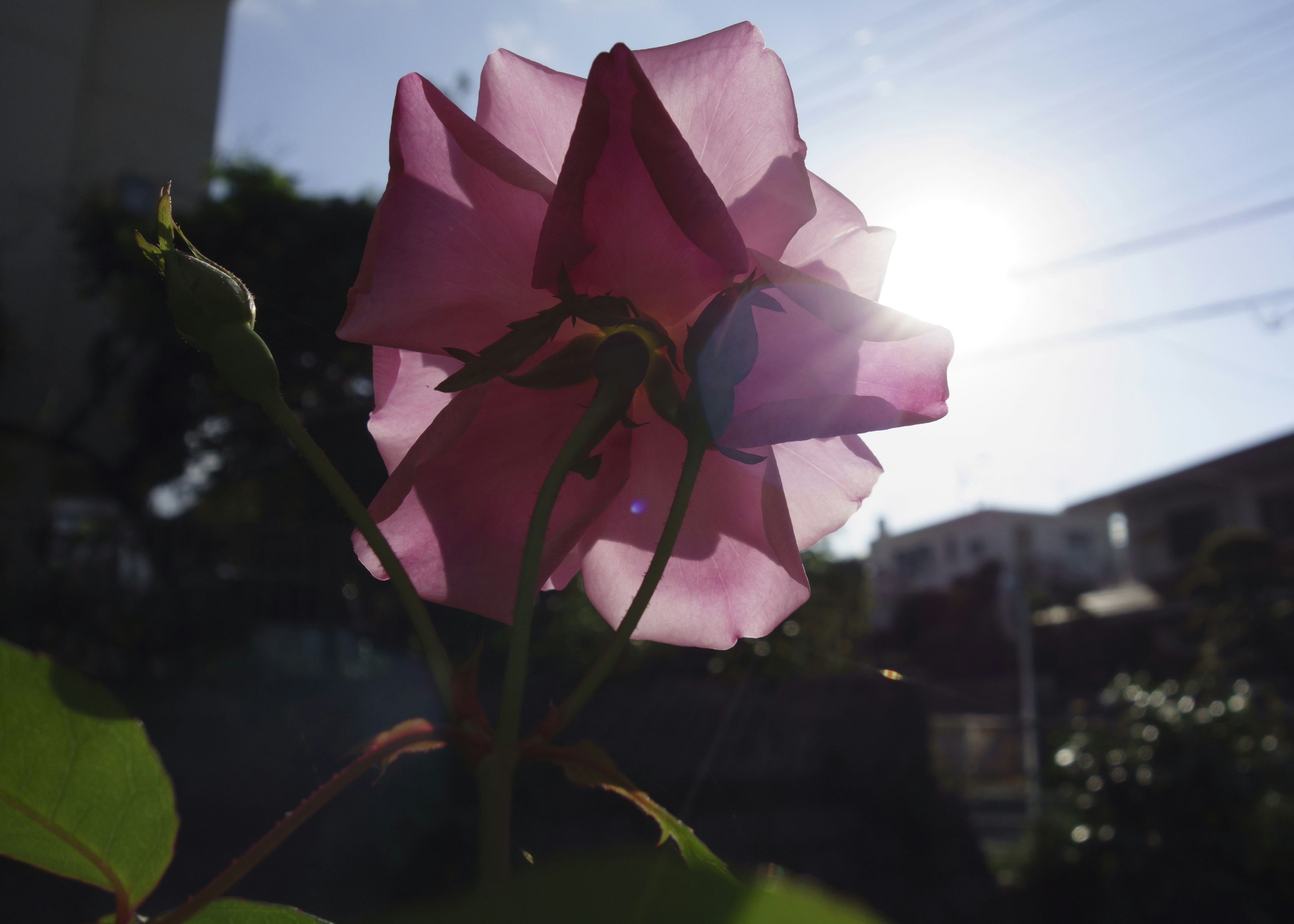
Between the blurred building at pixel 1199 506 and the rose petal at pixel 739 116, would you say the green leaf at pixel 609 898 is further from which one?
the blurred building at pixel 1199 506

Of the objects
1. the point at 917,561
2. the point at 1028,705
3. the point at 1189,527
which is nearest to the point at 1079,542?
the point at 917,561

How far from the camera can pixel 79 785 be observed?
0.14 meters

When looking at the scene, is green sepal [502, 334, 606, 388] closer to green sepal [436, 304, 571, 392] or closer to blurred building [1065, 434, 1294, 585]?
green sepal [436, 304, 571, 392]

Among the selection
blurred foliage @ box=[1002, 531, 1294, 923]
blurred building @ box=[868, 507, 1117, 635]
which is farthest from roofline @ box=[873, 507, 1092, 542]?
blurred foliage @ box=[1002, 531, 1294, 923]

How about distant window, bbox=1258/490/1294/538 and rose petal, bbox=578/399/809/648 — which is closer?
rose petal, bbox=578/399/809/648

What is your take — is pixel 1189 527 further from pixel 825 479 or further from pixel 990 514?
pixel 825 479

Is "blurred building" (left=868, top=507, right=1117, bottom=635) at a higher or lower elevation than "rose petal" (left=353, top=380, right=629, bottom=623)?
higher


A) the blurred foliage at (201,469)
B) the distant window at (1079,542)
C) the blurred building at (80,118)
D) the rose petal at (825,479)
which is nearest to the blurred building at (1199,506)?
the distant window at (1079,542)

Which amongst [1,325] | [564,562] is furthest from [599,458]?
[1,325]

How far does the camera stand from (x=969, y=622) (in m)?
8.76

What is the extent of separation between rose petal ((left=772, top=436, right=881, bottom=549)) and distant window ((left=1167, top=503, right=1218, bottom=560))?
359 inches

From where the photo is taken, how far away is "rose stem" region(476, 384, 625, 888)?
0.11 meters

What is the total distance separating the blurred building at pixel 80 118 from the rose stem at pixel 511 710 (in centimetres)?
54

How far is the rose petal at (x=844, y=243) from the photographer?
0.60ft
